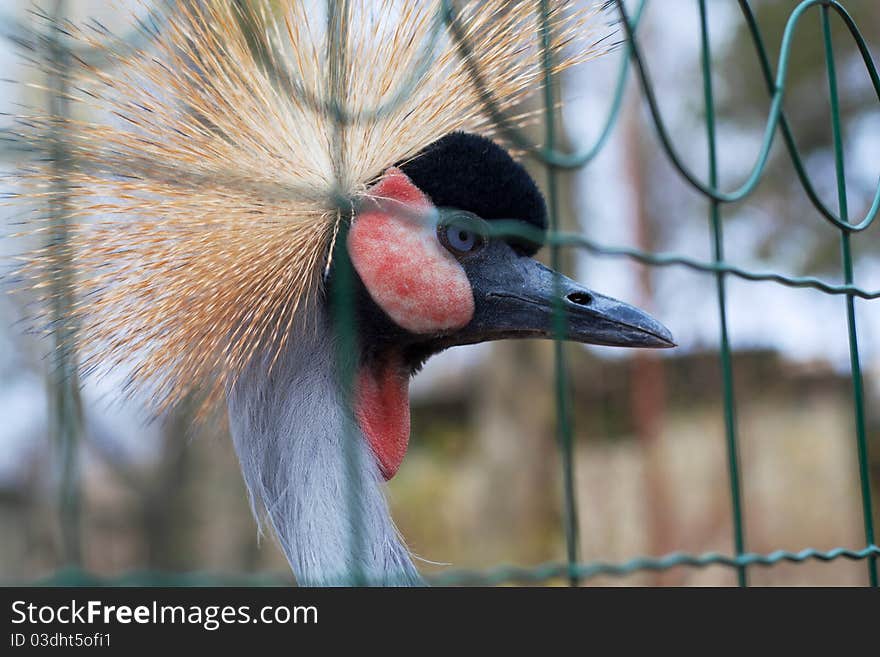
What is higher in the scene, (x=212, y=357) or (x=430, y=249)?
(x=430, y=249)

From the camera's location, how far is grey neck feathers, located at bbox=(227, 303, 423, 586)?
141 centimetres

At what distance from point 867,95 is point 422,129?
553 centimetres

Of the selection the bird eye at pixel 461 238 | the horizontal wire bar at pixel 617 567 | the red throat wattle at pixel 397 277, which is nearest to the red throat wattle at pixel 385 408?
the red throat wattle at pixel 397 277

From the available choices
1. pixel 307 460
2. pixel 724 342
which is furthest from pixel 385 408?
pixel 724 342

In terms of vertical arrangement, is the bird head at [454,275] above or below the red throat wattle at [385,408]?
above

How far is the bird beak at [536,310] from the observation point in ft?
4.85

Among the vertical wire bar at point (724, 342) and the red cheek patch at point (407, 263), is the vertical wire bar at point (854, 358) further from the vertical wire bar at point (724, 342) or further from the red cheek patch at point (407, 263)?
the red cheek patch at point (407, 263)

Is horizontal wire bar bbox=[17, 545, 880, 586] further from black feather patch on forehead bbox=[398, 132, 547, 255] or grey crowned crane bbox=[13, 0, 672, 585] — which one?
black feather patch on forehead bbox=[398, 132, 547, 255]

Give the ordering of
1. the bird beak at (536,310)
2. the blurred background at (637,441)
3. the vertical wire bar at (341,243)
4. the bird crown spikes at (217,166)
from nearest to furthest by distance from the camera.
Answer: the vertical wire bar at (341,243), the bird crown spikes at (217,166), the bird beak at (536,310), the blurred background at (637,441)

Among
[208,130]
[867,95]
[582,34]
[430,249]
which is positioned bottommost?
[430,249]

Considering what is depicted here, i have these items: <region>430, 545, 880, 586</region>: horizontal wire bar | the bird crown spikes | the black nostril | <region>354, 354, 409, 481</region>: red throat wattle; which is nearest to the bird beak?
the black nostril

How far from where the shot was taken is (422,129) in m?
1.56
